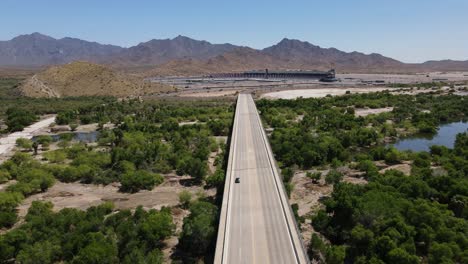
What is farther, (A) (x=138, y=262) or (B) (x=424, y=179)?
(B) (x=424, y=179)

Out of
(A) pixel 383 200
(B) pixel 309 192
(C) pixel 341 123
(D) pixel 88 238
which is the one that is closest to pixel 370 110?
(C) pixel 341 123

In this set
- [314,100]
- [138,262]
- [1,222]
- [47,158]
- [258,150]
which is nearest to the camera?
[138,262]

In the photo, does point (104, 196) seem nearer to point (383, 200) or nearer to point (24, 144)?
point (383, 200)

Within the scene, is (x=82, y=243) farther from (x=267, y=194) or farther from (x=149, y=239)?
(x=267, y=194)

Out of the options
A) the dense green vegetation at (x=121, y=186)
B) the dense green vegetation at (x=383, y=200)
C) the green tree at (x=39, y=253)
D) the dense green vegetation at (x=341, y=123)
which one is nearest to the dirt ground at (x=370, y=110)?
the dense green vegetation at (x=341, y=123)

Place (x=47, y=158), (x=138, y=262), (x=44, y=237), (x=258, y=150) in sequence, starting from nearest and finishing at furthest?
(x=138, y=262)
(x=44, y=237)
(x=258, y=150)
(x=47, y=158)

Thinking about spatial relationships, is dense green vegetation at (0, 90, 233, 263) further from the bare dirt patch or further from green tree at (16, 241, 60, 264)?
the bare dirt patch

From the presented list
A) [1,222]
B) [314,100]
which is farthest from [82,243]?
[314,100]
